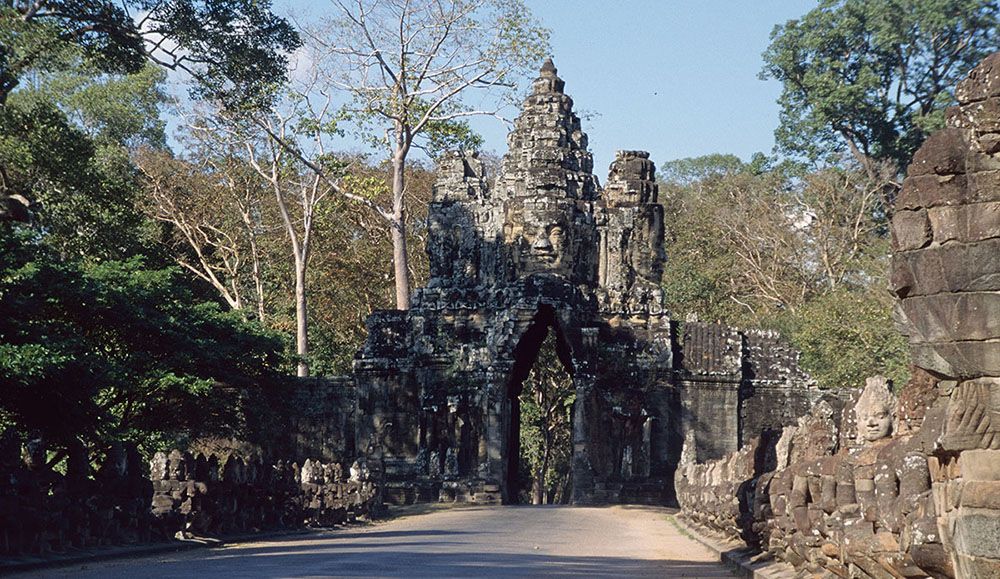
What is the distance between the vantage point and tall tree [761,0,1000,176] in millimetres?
45875

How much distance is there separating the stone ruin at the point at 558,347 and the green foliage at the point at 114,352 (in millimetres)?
4559

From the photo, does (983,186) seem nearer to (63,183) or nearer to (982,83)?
(982,83)

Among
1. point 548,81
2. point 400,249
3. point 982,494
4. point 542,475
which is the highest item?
point 548,81

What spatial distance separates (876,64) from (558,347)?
16.0 meters

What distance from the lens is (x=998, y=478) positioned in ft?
20.0

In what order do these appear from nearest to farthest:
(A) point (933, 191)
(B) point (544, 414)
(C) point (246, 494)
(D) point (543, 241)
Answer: (A) point (933, 191), (C) point (246, 494), (D) point (543, 241), (B) point (544, 414)

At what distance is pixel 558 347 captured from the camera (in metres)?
39.9

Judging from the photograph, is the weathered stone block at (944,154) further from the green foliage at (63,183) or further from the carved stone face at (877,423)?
the green foliage at (63,183)

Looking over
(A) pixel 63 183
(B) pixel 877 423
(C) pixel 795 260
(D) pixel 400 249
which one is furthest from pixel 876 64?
(B) pixel 877 423

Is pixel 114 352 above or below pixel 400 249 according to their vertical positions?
below

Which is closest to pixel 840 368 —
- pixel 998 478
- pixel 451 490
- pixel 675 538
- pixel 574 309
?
pixel 574 309

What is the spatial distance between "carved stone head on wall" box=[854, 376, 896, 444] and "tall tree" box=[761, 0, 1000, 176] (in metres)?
36.5

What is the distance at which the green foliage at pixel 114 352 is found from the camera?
18047 mm

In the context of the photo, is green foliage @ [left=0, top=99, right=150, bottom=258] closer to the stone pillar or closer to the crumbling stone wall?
the crumbling stone wall
